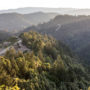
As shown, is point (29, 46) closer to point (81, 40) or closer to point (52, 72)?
point (52, 72)

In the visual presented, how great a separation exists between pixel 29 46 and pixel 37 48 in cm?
176

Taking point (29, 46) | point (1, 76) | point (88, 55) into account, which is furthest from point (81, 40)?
point (1, 76)

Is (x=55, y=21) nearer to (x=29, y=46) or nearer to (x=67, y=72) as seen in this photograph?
(x=29, y=46)

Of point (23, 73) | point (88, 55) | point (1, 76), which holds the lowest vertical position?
point (88, 55)

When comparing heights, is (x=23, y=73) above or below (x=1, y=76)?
below

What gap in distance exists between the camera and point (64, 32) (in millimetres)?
88750

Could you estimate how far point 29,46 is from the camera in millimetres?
22156

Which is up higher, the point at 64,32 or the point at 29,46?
the point at 29,46

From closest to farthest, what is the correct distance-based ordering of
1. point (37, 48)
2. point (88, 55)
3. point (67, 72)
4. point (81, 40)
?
1. point (67, 72)
2. point (37, 48)
3. point (88, 55)
4. point (81, 40)

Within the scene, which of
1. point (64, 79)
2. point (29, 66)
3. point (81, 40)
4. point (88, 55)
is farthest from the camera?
point (81, 40)

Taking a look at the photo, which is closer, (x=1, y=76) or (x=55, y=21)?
(x=1, y=76)

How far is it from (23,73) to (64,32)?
8141 cm

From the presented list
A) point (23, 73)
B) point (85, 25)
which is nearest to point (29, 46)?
point (23, 73)

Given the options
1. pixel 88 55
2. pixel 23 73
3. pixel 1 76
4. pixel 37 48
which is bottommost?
pixel 88 55
